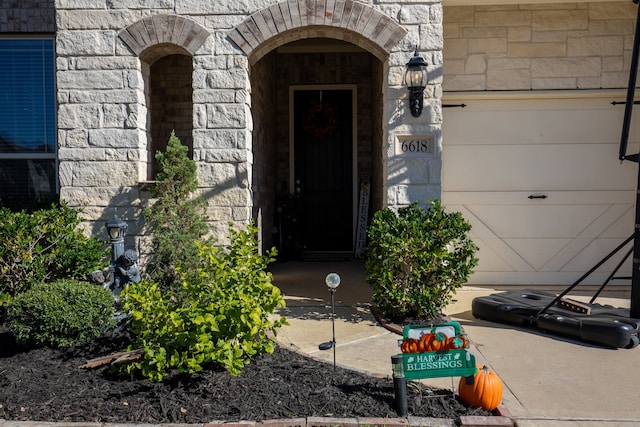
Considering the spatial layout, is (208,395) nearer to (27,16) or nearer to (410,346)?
(410,346)

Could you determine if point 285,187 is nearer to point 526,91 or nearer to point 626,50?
point 526,91

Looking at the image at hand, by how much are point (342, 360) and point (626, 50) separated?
491 cm

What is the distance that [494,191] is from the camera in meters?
6.44

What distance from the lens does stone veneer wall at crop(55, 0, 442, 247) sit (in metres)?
5.32

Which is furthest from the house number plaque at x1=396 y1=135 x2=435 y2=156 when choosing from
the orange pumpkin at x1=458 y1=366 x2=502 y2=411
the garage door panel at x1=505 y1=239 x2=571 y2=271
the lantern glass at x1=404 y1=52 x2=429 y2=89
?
the orange pumpkin at x1=458 y1=366 x2=502 y2=411

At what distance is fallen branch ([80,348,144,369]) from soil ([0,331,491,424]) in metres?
0.05

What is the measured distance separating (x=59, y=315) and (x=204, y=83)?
2.61m

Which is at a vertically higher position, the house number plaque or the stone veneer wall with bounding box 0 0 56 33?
the stone veneer wall with bounding box 0 0 56 33

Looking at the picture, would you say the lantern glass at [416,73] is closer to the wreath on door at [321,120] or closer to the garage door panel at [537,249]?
the garage door panel at [537,249]

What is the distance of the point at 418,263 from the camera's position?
4727 millimetres

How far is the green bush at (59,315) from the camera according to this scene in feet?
12.6

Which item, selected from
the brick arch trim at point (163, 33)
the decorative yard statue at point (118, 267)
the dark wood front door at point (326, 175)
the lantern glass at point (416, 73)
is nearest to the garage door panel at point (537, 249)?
the lantern glass at point (416, 73)

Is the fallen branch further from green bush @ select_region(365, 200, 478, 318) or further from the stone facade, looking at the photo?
green bush @ select_region(365, 200, 478, 318)

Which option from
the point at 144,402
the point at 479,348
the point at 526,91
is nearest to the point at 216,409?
the point at 144,402
